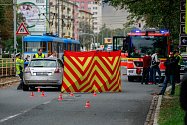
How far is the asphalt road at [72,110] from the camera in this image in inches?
509

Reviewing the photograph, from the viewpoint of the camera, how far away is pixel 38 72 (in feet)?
75.0

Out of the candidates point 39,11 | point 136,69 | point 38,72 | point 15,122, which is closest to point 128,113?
point 15,122

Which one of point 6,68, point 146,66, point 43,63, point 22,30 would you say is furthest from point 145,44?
point 6,68

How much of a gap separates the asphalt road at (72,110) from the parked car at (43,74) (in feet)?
8.50

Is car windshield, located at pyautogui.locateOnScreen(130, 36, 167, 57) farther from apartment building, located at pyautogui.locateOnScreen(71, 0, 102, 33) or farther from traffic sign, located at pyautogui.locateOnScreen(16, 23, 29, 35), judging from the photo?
apartment building, located at pyautogui.locateOnScreen(71, 0, 102, 33)

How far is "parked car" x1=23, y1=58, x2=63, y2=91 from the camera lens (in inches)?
899

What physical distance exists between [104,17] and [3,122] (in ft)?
497

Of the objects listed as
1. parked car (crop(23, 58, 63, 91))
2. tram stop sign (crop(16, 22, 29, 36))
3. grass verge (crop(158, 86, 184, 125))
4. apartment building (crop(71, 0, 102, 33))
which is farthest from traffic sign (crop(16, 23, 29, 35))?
apartment building (crop(71, 0, 102, 33))

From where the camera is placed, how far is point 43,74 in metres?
22.9

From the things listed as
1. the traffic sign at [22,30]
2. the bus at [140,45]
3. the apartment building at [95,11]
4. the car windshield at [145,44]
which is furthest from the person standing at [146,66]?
the apartment building at [95,11]

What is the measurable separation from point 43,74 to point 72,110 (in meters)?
7.71

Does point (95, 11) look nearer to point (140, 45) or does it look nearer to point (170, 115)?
point (140, 45)

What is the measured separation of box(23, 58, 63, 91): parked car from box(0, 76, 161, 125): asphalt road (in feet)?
8.50

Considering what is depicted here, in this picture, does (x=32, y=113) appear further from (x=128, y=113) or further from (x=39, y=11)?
(x=39, y=11)
